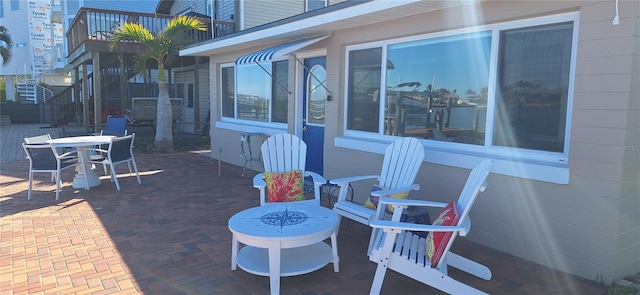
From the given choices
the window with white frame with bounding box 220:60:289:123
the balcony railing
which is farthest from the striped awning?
the balcony railing

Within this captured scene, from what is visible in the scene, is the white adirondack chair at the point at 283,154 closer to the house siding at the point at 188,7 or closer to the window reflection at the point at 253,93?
the window reflection at the point at 253,93

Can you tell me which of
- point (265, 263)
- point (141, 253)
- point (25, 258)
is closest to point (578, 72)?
point (265, 263)

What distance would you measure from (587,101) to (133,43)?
10.8 meters

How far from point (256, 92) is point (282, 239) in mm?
5500

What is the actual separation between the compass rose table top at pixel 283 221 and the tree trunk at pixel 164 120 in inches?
271

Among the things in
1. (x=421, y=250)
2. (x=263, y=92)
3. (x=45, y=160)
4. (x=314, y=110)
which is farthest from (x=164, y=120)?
(x=421, y=250)

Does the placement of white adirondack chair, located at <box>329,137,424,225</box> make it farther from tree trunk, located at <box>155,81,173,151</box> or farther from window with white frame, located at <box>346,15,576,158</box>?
tree trunk, located at <box>155,81,173,151</box>

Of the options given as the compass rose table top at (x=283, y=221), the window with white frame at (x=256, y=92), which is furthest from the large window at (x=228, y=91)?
the compass rose table top at (x=283, y=221)

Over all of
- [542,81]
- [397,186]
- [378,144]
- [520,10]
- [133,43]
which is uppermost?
[133,43]

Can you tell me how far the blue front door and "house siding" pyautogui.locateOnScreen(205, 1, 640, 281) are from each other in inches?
104

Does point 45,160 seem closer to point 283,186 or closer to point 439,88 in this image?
point 283,186

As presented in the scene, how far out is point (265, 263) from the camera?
10.5 feet

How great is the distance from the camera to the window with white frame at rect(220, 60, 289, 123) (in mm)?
7270

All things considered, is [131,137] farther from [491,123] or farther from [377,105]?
[491,123]
